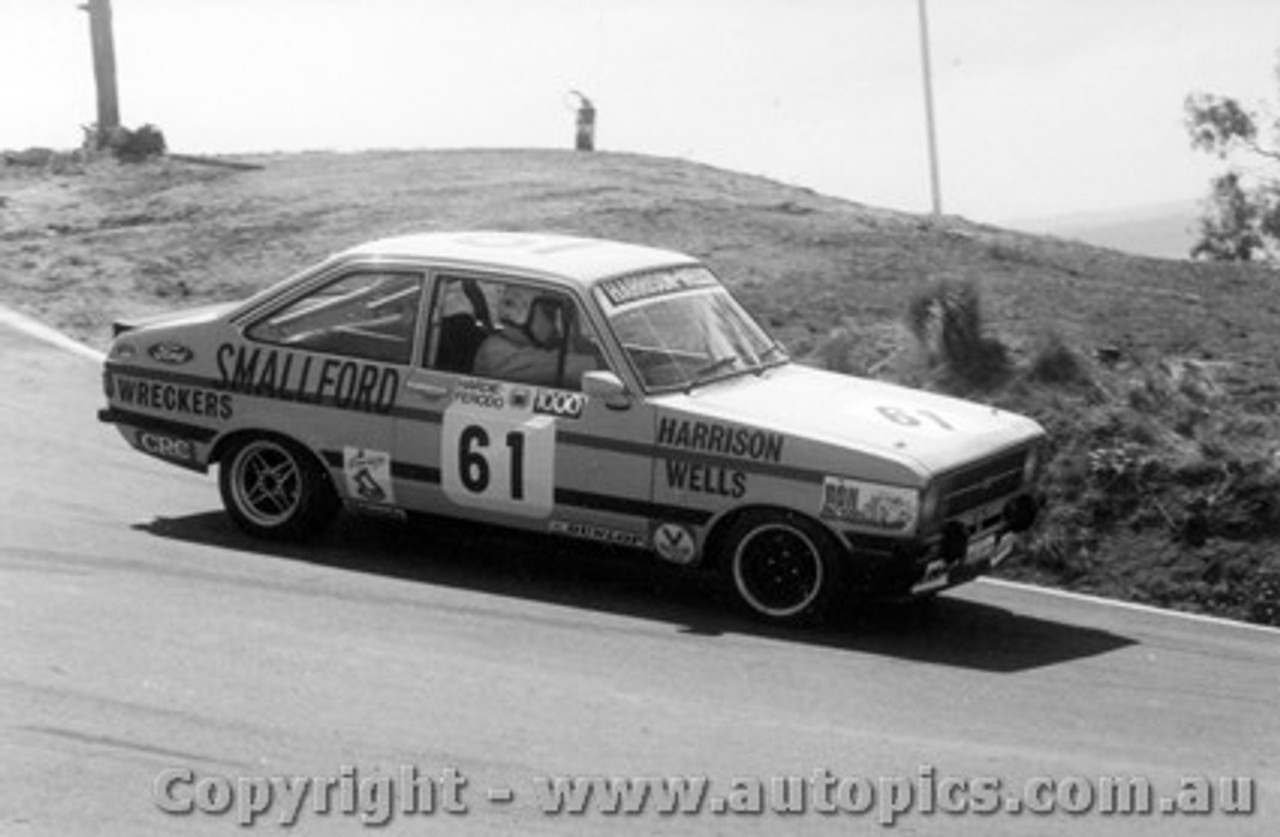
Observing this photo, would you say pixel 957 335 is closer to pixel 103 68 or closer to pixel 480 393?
pixel 480 393

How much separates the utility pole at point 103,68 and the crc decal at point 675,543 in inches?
586

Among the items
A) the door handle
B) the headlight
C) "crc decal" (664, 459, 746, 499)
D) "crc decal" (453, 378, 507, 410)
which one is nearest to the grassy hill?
the headlight

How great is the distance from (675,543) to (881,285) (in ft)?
21.2

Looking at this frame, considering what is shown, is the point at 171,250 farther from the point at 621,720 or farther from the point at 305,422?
the point at 621,720

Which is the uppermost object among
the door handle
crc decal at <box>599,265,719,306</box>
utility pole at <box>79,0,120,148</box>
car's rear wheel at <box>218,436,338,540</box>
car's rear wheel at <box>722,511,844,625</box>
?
utility pole at <box>79,0,120,148</box>

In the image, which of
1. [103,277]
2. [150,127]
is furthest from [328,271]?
[150,127]

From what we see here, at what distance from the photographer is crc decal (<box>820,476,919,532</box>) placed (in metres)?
10.6

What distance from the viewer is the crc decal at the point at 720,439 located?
1089cm

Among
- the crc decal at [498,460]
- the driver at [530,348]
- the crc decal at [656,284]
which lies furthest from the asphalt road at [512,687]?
the crc decal at [656,284]

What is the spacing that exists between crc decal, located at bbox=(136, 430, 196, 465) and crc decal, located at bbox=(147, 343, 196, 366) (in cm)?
36

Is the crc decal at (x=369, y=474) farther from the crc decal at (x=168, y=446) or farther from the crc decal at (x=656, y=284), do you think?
the crc decal at (x=656, y=284)

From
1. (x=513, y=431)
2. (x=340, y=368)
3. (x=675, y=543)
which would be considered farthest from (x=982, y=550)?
(x=340, y=368)

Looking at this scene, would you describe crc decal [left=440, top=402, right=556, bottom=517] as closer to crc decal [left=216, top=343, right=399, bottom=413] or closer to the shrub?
crc decal [left=216, top=343, right=399, bottom=413]

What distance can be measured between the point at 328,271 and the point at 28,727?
3.87m
